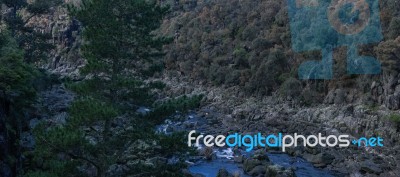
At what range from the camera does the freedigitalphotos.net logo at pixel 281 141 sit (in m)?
27.0

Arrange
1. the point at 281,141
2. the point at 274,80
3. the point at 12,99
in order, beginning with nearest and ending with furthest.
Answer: the point at 12,99
the point at 281,141
the point at 274,80

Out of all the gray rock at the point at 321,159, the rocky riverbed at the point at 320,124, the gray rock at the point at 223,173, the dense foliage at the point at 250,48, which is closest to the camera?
the gray rock at the point at 223,173

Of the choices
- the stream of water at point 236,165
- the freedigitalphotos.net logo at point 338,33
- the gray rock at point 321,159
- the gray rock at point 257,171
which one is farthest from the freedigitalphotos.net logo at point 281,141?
the freedigitalphotos.net logo at point 338,33

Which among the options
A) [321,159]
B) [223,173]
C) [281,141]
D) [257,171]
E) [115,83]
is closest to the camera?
[115,83]

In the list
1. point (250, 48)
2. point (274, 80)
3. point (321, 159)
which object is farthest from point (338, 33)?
point (321, 159)

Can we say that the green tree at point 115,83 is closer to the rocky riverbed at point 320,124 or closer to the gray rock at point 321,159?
the gray rock at point 321,159

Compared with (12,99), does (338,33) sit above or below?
below

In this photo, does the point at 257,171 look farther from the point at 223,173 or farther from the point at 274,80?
the point at 274,80

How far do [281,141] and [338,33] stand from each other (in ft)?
62.8

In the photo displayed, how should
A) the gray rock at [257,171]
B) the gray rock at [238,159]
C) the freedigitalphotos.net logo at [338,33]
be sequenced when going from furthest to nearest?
the freedigitalphotos.net logo at [338,33]
the gray rock at [238,159]
the gray rock at [257,171]

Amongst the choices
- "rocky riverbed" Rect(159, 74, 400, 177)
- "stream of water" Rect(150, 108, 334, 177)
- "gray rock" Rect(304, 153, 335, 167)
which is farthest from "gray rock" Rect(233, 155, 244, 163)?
"gray rock" Rect(304, 153, 335, 167)

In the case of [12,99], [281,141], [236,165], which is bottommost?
[281,141]

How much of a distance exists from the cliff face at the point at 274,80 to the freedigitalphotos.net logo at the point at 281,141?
3.78 feet

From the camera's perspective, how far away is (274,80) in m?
46.2
